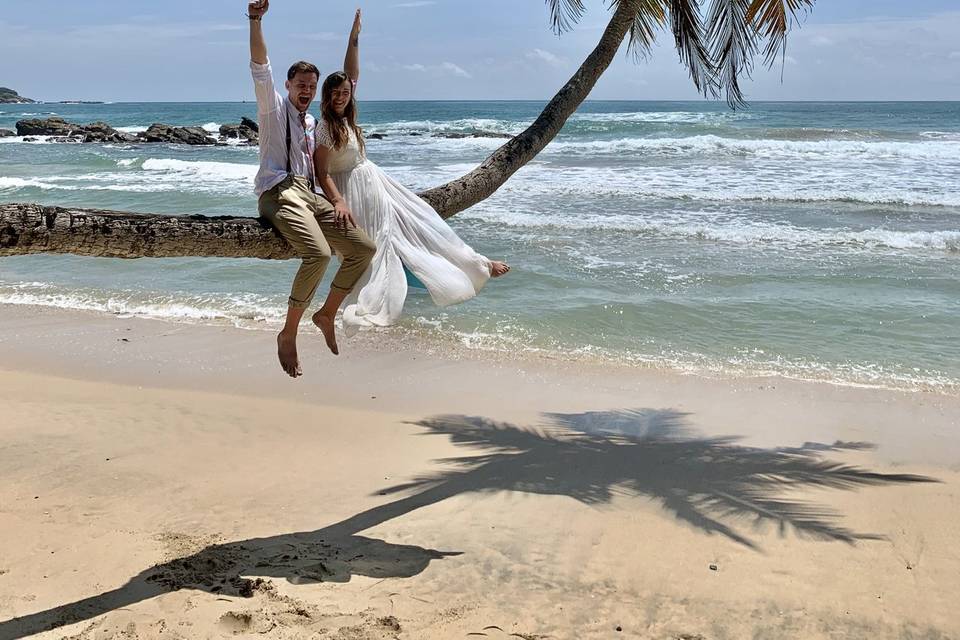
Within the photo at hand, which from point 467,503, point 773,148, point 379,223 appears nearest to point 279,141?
point 379,223

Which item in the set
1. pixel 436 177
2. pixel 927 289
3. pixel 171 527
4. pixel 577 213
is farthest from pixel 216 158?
pixel 171 527

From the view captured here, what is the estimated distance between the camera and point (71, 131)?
158 feet

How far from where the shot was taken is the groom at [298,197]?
4180 millimetres

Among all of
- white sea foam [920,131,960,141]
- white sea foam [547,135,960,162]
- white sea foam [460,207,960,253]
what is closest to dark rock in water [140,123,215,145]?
white sea foam [547,135,960,162]

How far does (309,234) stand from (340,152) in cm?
50

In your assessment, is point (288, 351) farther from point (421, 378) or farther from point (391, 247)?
point (421, 378)

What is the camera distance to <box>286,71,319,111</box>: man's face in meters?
4.20

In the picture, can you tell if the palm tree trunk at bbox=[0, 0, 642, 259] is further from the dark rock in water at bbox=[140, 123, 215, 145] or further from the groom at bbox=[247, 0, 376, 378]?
the dark rock in water at bbox=[140, 123, 215, 145]

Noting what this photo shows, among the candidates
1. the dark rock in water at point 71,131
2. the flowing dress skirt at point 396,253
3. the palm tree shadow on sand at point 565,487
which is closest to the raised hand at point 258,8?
the flowing dress skirt at point 396,253

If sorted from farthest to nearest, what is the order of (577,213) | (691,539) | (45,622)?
(577,213), (691,539), (45,622)

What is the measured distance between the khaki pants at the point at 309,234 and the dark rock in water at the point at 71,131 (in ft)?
145

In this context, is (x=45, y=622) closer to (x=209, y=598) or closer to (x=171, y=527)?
(x=209, y=598)

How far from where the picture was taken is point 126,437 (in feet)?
20.9

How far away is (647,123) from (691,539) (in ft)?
155
